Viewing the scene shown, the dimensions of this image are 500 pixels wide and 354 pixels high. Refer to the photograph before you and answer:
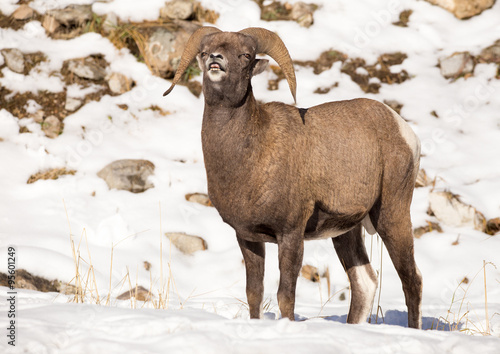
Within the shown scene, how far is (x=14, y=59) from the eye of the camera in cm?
859

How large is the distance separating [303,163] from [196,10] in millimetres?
6053

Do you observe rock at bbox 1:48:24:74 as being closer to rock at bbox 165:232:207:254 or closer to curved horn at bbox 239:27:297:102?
rock at bbox 165:232:207:254

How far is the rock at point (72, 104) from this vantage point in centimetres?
827

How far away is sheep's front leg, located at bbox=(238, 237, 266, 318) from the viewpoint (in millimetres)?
4207

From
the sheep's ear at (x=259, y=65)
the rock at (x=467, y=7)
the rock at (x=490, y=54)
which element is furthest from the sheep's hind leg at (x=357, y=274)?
the rock at (x=467, y=7)

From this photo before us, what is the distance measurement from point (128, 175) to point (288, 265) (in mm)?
3868

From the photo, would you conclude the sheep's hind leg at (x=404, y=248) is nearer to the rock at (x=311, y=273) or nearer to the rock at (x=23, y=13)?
the rock at (x=311, y=273)

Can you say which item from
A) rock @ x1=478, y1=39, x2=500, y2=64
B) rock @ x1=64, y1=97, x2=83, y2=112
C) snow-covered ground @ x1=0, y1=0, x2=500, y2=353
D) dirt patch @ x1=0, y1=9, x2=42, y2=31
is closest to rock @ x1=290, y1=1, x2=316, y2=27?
snow-covered ground @ x1=0, y1=0, x2=500, y2=353

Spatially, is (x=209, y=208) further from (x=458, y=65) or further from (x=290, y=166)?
(x=458, y=65)

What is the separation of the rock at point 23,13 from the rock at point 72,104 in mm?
1774

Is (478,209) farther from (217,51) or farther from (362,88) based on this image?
(217,51)

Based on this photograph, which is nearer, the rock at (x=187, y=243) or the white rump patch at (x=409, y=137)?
the white rump patch at (x=409, y=137)

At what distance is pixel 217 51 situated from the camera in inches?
145

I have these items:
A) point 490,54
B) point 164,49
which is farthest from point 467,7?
point 164,49
